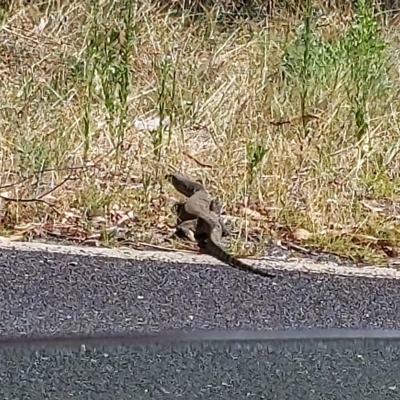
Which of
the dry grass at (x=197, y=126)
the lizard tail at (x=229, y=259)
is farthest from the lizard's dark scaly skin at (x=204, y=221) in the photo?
the dry grass at (x=197, y=126)

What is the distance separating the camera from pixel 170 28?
7902 mm

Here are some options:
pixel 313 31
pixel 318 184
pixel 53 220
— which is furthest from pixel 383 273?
pixel 313 31

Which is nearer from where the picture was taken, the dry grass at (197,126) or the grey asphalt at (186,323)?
the grey asphalt at (186,323)

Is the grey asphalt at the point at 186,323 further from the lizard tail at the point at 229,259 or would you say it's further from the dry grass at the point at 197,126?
the dry grass at the point at 197,126

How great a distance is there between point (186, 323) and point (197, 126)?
2.66 meters

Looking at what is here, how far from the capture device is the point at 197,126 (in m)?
6.57

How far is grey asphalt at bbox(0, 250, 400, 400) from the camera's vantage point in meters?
2.91

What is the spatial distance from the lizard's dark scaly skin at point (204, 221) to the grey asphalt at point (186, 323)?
10 centimetres

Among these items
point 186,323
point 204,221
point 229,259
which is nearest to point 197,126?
point 204,221

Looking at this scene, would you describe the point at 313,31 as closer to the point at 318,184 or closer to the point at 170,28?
the point at 170,28

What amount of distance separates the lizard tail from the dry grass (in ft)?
0.41

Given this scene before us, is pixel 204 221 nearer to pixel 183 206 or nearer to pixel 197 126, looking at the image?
pixel 183 206

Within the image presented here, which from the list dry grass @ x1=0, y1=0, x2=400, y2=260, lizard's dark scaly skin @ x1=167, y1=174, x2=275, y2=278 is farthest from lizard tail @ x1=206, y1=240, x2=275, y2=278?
dry grass @ x1=0, y1=0, x2=400, y2=260

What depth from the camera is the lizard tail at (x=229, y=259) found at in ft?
15.2
